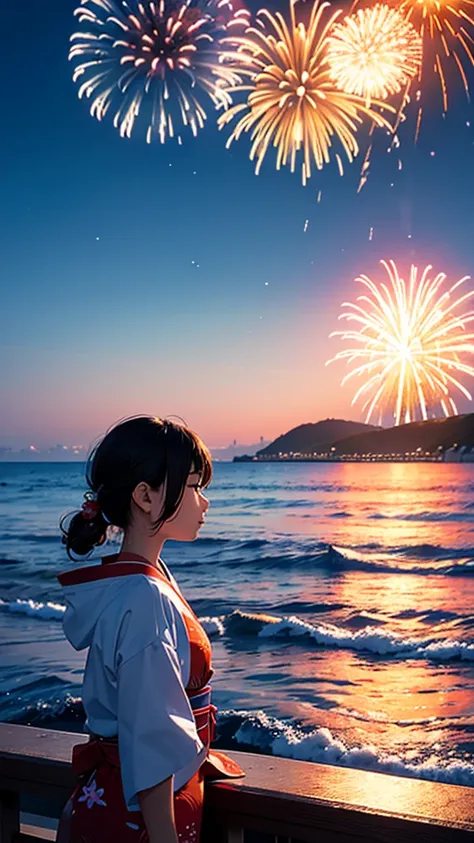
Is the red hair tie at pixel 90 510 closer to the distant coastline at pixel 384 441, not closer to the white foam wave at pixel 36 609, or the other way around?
the white foam wave at pixel 36 609

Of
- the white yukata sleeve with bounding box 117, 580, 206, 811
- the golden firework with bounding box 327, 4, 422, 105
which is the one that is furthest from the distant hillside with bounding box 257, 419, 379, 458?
the white yukata sleeve with bounding box 117, 580, 206, 811

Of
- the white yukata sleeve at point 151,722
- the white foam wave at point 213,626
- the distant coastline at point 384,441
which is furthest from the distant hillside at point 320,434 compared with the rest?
the white yukata sleeve at point 151,722

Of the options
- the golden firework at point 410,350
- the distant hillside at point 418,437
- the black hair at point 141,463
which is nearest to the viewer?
the black hair at point 141,463

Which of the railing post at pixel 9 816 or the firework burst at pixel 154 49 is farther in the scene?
the firework burst at pixel 154 49

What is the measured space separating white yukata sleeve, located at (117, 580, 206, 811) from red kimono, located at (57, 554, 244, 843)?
0.18ft

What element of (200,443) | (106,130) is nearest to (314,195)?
(106,130)

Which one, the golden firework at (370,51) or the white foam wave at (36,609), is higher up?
the golden firework at (370,51)

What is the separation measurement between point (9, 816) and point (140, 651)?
1.45ft

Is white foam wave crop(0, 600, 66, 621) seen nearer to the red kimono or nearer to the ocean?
the ocean

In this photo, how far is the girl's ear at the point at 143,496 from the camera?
3.11 feet

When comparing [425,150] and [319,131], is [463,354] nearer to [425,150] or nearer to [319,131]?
[425,150]

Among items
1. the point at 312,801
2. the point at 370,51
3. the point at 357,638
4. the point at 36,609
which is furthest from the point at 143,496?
the point at 36,609

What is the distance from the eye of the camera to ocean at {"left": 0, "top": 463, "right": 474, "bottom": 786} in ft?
17.9

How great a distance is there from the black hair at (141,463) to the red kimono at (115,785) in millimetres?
64
